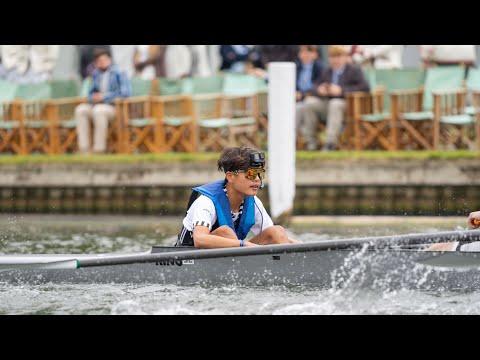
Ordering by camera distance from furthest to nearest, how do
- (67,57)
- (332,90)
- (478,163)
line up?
(67,57)
(332,90)
(478,163)

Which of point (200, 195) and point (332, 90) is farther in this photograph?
point (332, 90)

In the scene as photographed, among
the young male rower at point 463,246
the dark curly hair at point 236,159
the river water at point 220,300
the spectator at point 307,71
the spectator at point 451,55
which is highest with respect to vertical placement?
the spectator at point 451,55

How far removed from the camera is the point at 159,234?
12.9 m

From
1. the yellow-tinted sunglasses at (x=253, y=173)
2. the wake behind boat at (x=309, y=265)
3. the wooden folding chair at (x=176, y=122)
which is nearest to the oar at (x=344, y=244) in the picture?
the wake behind boat at (x=309, y=265)

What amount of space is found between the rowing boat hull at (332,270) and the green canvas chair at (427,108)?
6.27 m

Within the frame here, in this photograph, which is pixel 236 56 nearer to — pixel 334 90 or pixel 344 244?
pixel 334 90

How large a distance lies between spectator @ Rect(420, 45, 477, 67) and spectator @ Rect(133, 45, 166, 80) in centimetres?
339

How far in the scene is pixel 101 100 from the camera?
1567cm

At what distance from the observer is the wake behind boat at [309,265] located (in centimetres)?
855

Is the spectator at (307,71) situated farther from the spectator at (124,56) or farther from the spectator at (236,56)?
the spectator at (124,56)

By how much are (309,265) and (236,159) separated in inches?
34.1

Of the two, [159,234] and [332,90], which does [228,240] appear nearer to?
[159,234]

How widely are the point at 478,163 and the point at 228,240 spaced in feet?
19.1

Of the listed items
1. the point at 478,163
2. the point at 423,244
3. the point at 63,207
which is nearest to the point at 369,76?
the point at 478,163
